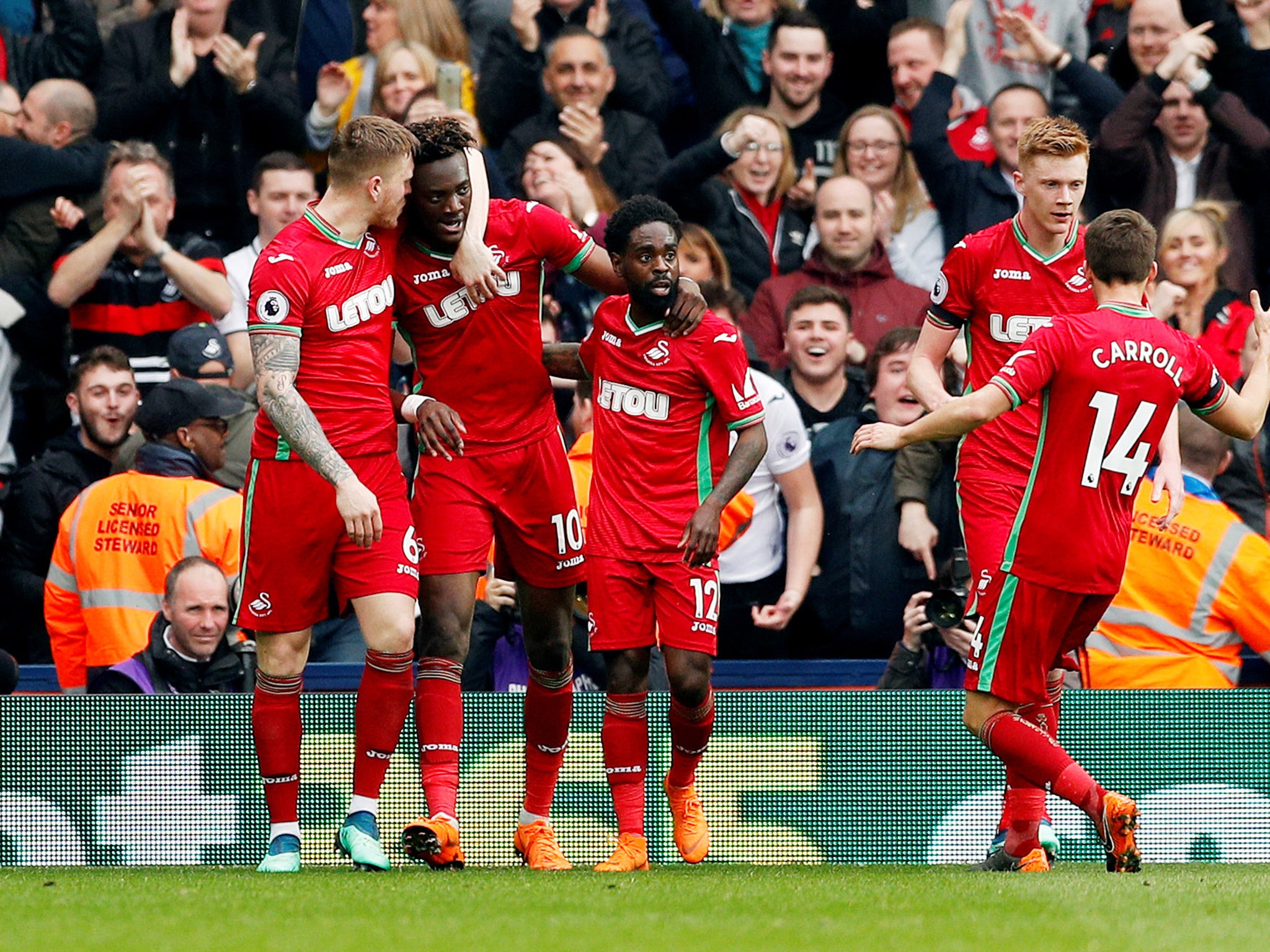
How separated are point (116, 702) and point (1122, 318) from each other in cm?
437

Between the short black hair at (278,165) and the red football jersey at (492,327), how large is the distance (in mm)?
3710

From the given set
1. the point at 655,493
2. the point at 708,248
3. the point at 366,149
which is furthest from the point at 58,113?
the point at 655,493

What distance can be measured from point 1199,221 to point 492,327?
485 centimetres

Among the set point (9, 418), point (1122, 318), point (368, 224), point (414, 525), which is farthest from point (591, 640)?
point (9, 418)

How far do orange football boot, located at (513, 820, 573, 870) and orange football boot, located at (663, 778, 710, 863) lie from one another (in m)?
0.46

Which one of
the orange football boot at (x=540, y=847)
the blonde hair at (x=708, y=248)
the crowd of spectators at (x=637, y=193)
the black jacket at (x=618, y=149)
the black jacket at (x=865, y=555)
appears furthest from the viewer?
the black jacket at (x=618, y=149)

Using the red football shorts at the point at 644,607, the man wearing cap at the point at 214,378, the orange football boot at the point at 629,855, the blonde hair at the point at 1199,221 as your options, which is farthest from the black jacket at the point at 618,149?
the orange football boot at the point at 629,855

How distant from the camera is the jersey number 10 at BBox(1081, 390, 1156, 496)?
6.45m

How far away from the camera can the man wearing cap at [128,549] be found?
867 centimetres

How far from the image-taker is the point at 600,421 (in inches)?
286

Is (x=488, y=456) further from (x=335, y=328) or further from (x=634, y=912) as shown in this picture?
(x=634, y=912)

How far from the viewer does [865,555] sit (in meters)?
9.13

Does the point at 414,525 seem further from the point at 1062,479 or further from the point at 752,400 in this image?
the point at 1062,479

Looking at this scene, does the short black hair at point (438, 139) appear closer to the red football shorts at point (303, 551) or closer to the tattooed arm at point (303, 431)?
the tattooed arm at point (303, 431)
